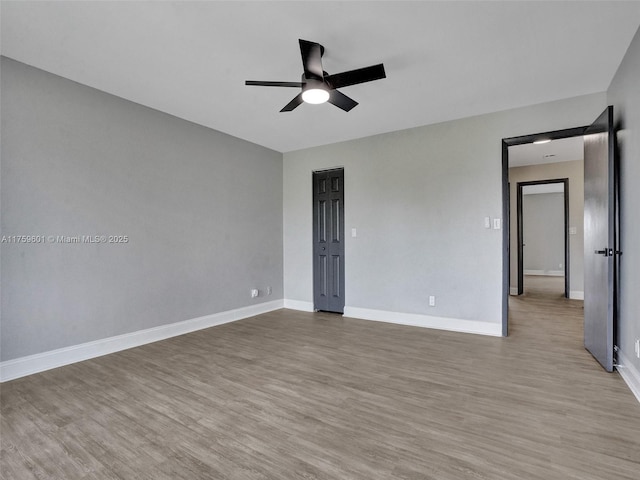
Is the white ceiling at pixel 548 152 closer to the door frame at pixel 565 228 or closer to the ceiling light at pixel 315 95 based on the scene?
the door frame at pixel 565 228

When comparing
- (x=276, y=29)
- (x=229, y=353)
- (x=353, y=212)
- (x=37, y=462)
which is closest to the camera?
(x=37, y=462)

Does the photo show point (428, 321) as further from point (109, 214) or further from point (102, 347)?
point (109, 214)

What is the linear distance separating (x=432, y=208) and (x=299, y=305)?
2610mm

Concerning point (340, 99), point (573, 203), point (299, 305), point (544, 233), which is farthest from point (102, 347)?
point (544, 233)

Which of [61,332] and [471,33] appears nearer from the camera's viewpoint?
[471,33]

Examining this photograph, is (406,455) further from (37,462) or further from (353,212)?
(353,212)

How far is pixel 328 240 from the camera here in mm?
5102

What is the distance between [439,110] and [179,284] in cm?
372

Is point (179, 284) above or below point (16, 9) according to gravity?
below

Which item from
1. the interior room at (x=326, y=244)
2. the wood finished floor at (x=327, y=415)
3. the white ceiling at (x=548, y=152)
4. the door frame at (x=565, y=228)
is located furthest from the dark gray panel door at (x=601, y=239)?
the door frame at (x=565, y=228)

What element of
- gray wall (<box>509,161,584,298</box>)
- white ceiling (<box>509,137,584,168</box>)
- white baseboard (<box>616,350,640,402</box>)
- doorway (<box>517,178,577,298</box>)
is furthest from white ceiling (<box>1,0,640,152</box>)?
doorway (<box>517,178,577,298</box>)

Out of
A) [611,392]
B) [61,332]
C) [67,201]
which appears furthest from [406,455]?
[67,201]

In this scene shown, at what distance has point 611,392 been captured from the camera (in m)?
2.32

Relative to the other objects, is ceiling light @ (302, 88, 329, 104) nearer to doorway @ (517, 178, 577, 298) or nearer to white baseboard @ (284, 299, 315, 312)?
white baseboard @ (284, 299, 315, 312)
